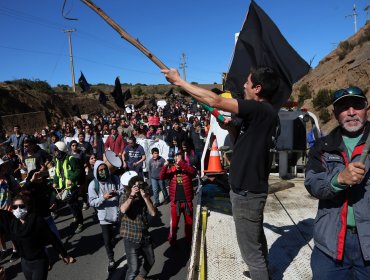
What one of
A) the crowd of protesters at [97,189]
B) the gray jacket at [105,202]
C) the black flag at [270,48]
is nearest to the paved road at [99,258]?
the crowd of protesters at [97,189]

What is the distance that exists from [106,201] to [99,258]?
111 cm

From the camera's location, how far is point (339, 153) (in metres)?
2.12

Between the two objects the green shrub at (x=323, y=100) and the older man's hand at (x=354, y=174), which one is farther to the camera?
the green shrub at (x=323, y=100)

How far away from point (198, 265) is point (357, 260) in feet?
4.59

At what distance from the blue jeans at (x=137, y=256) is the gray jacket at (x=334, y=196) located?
2820mm

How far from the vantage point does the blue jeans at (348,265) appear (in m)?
2.05

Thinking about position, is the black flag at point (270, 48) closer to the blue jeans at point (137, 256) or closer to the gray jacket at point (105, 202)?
the blue jeans at point (137, 256)

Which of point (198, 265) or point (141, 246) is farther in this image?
point (141, 246)

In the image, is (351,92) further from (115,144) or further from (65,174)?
(115,144)

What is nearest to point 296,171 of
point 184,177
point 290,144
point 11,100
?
point 290,144

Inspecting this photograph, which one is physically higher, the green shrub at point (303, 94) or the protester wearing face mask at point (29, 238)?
the green shrub at point (303, 94)

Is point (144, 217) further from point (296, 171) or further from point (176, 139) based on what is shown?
point (176, 139)

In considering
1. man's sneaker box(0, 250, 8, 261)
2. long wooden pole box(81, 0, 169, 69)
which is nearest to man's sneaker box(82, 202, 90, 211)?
man's sneaker box(0, 250, 8, 261)

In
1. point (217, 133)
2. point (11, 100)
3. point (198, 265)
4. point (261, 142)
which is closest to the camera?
point (261, 142)
